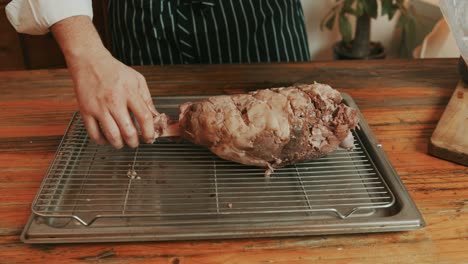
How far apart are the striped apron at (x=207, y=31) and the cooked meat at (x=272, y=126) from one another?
589 millimetres

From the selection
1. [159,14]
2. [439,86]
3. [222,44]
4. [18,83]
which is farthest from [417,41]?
[18,83]

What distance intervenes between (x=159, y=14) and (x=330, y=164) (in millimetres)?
827

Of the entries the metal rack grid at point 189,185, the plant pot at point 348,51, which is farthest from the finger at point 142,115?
the plant pot at point 348,51

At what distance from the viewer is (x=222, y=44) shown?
1664 mm

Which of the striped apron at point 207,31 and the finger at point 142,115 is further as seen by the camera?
the striped apron at point 207,31

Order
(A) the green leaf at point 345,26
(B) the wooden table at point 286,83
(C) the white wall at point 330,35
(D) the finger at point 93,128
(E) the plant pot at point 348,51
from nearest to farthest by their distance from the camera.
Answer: (B) the wooden table at point 286,83 → (D) the finger at point 93,128 → (A) the green leaf at point 345,26 → (E) the plant pot at point 348,51 → (C) the white wall at point 330,35

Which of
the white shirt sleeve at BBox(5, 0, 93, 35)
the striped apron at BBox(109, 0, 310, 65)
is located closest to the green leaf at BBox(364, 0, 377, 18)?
the striped apron at BBox(109, 0, 310, 65)

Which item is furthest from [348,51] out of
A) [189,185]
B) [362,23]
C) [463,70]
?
[189,185]

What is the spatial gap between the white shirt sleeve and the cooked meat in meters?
0.34

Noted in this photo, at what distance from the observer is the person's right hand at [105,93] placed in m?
0.95

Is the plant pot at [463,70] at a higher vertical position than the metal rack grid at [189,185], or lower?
higher

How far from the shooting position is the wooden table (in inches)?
33.9

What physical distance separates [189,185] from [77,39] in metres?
0.40

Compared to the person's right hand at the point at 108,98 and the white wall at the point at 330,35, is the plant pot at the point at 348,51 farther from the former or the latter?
the person's right hand at the point at 108,98
